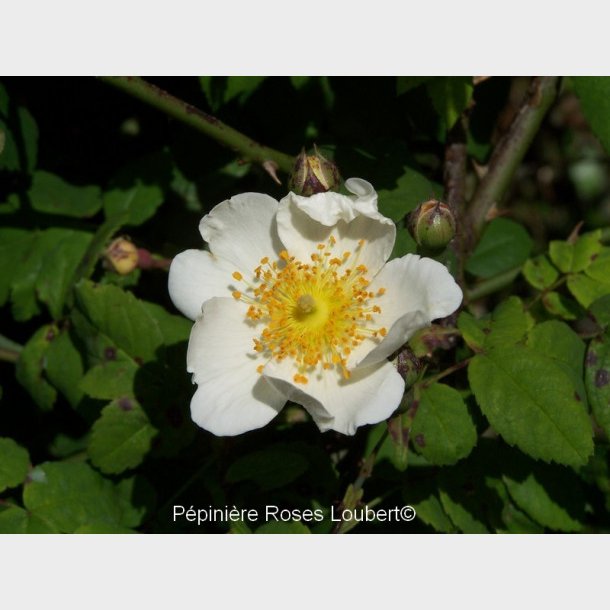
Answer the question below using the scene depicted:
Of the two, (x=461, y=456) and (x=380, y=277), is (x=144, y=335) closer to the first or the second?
(x=380, y=277)

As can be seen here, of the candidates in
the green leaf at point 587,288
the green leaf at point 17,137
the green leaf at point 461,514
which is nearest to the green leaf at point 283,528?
the green leaf at point 461,514

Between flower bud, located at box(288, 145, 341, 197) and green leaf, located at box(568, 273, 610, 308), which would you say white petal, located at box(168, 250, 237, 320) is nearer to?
flower bud, located at box(288, 145, 341, 197)

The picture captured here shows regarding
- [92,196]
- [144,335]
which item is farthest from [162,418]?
[92,196]

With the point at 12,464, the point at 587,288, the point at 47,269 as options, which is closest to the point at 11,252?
the point at 47,269

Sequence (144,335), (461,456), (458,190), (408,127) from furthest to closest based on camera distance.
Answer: (408,127) → (458,190) → (144,335) → (461,456)

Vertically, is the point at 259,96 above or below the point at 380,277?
above

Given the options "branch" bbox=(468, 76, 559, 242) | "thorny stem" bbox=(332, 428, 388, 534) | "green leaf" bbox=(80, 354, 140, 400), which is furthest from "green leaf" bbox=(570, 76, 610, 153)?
"green leaf" bbox=(80, 354, 140, 400)

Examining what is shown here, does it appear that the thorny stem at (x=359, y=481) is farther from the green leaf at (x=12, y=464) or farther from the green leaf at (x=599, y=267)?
the green leaf at (x=12, y=464)
